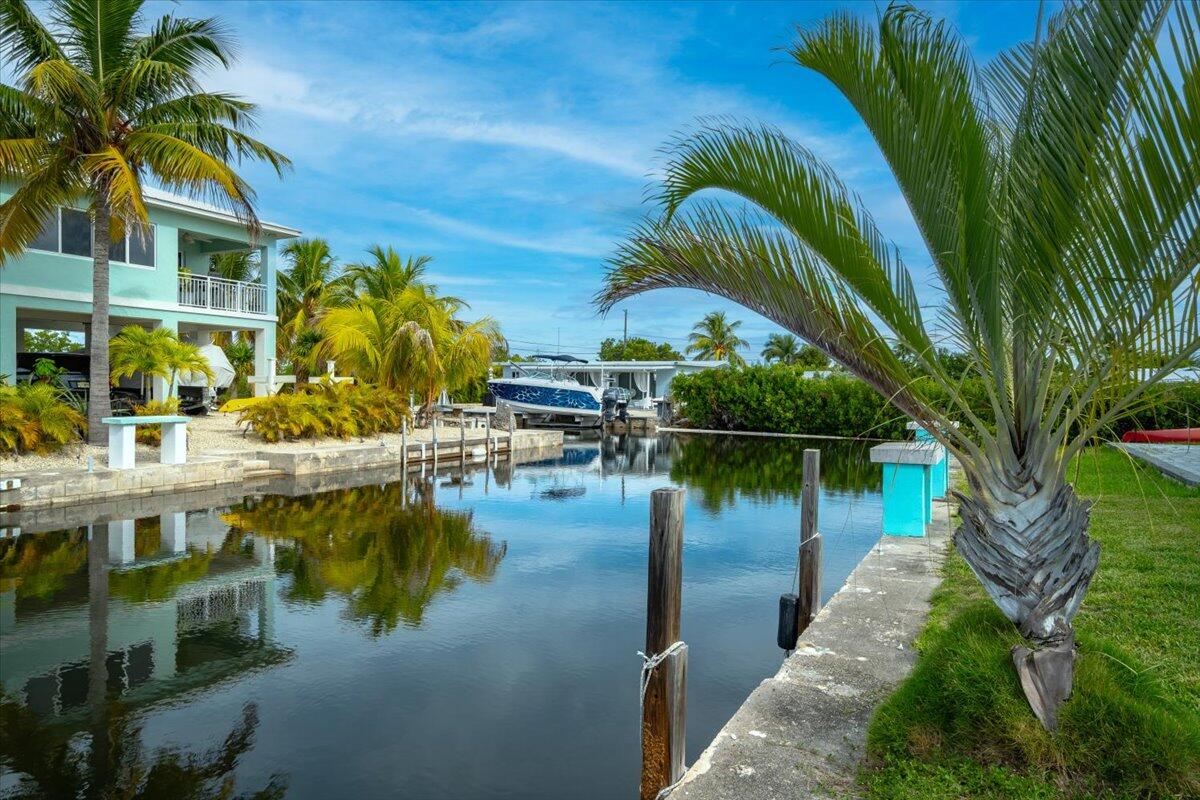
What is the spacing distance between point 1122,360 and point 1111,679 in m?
1.39

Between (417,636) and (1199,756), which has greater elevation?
(1199,756)

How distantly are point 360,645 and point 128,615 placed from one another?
230cm

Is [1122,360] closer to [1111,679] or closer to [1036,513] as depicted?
[1036,513]

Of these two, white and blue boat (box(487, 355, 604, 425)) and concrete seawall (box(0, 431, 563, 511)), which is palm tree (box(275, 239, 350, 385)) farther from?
concrete seawall (box(0, 431, 563, 511))

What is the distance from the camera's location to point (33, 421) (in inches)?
529

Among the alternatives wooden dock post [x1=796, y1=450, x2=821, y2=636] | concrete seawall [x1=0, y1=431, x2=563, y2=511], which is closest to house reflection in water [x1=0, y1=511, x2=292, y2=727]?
concrete seawall [x1=0, y1=431, x2=563, y2=511]

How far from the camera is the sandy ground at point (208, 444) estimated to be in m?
13.3

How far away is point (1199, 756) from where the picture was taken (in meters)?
3.10

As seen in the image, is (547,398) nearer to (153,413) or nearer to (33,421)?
(153,413)

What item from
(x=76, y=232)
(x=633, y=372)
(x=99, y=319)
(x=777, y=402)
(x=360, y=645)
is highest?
(x=76, y=232)

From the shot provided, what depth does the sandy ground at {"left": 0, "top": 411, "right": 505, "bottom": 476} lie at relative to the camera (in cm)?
1327

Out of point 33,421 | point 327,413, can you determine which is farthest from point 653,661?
point 327,413

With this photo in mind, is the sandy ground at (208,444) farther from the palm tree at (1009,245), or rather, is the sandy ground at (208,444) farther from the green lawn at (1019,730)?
→ the green lawn at (1019,730)

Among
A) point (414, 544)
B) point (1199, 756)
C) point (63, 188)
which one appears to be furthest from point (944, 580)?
point (63, 188)
